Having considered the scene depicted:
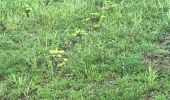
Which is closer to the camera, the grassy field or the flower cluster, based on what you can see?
the grassy field

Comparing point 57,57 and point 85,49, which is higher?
point 85,49

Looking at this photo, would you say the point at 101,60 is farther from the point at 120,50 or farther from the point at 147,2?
the point at 147,2

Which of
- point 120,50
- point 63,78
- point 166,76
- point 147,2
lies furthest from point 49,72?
point 147,2

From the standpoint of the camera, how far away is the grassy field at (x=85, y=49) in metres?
5.79

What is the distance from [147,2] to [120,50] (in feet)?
6.14

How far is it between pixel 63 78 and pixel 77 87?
14.0 inches

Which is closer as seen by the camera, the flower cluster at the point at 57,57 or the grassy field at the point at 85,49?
the grassy field at the point at 85,49

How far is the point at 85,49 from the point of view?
6633 mm

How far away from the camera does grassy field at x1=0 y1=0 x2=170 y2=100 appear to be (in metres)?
5.79

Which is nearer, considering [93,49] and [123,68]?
[123,68]

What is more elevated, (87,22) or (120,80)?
(87,22)

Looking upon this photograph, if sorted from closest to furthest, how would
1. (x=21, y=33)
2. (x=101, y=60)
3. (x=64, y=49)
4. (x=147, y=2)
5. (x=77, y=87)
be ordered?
(x=77, y=87), (x=101, y=60), (x=64, y=49), (x=21, y=33), (x=147, y=2)

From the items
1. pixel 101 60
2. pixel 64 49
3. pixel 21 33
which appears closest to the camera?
pixel 101 60

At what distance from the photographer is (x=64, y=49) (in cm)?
696
